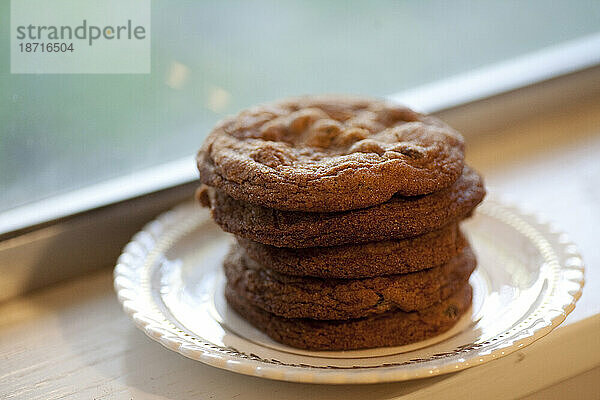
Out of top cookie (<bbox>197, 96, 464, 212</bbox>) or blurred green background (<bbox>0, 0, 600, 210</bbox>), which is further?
blurred green background (<bbox>0, 0, 600, 210</bbox>)

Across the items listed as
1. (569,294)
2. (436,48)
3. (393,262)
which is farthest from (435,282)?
(436,48)

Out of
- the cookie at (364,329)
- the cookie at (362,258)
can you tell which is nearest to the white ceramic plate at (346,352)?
the cookie at (364,329)

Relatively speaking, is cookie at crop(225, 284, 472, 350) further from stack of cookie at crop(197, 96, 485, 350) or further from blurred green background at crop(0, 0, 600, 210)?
blurred green background at crop(0, 0, 600, 210)

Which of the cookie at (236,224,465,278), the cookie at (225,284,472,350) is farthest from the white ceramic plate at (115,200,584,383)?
the cookie at (236,224,465,278)

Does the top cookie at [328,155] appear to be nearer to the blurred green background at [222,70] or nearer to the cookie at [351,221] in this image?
the cookie at [351,221]

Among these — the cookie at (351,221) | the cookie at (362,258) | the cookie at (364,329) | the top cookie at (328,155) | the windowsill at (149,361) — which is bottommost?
the windowsill at (149,361)

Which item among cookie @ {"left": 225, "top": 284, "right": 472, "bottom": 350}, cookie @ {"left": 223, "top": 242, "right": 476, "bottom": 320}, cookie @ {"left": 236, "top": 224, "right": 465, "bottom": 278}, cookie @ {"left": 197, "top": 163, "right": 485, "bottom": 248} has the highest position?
cookie @ {"left": 197, "top": 163, "right": 485, "bottom": 248}

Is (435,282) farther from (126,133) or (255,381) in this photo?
(126,133)
